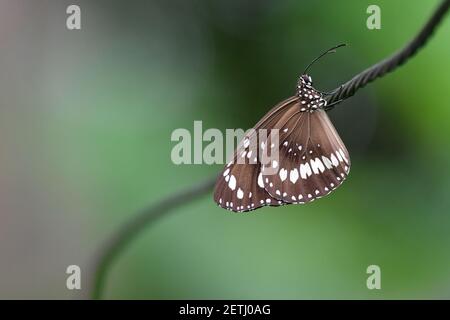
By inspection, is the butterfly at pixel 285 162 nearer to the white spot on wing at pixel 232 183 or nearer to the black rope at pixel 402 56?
the white spot on wing at pixel 232 183

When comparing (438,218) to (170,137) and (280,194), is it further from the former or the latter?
(170,137)

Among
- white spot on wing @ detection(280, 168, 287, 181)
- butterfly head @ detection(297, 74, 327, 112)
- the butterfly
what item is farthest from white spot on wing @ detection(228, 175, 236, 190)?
butterfly head @ detection(297, 74, 327, 112)

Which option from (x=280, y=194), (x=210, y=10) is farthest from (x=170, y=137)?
(x=280, y=194)

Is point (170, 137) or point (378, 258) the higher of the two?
point (170, 137)

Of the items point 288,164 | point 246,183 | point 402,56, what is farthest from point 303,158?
point 402,56

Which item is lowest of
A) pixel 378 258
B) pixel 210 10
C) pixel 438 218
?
pixel 378 258

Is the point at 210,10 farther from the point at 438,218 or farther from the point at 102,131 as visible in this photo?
the point at 438,218

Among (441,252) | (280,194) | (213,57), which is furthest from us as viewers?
(213,57)

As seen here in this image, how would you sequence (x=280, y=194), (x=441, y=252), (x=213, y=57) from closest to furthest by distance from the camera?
(x=280, y=194) < (x=441, y=252) < (x=213, y=57)
